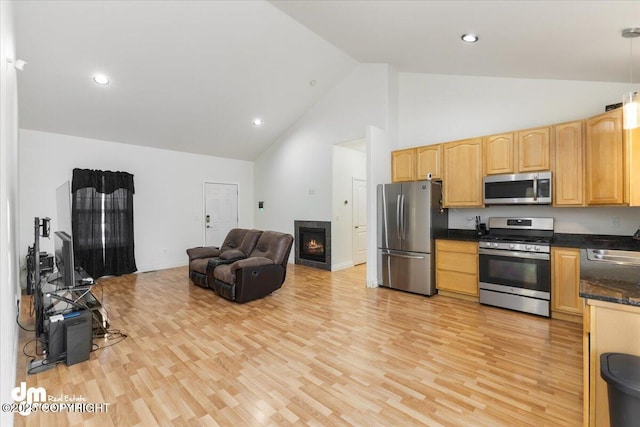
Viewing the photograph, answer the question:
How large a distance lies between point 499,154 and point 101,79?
575 cm

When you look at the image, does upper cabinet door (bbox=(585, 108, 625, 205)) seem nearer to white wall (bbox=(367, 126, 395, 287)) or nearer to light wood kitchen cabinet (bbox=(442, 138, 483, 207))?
light wood kitchen cabinet (bbox=(442, 138, 483, 207))

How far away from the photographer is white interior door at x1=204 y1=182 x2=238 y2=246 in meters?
7.19

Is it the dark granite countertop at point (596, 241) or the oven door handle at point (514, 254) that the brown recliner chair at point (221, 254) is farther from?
the dark granite countertop at point (596, 241)

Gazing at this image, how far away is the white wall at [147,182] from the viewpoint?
4926 mm

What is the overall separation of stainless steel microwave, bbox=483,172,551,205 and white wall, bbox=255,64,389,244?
2066mm

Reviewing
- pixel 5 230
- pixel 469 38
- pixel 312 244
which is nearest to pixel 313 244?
pixel 312 244

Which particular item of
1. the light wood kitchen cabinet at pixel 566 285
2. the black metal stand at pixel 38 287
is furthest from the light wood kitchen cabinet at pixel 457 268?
the black metal stand at pixel 38 287

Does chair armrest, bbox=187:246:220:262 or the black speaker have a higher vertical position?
chair armrest, bbox=187:246:220:262

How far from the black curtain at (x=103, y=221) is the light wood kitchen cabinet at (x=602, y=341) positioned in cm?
666

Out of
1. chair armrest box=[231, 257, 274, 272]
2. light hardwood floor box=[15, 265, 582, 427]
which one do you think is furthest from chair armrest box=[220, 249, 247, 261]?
light hardwood floor box=[15, 265, 582, 427]

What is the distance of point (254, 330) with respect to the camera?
3.15 m

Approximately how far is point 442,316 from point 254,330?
7.36 ft

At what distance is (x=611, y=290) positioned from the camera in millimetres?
1540

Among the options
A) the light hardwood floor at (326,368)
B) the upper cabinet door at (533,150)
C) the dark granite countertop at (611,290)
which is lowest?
the light hardwood floor at (326,368)
